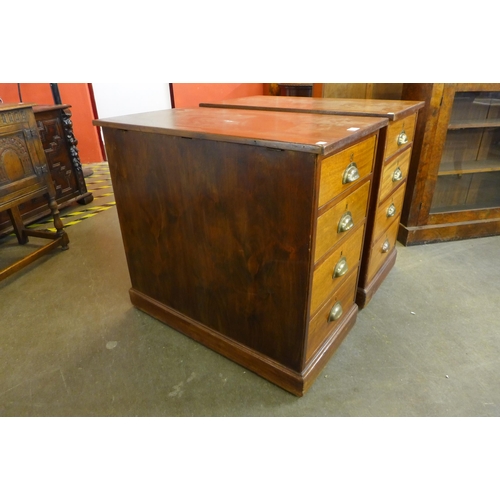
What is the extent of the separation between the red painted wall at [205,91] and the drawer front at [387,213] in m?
2.99

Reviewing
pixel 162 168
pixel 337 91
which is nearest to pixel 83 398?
A: pixel 162 168

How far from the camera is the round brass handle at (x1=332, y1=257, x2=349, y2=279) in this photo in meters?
1.28

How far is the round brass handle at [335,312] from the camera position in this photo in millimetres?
1367

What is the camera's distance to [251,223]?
1137 mm

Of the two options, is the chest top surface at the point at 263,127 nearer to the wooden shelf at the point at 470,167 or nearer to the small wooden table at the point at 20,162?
the small wooden table at the point at 20,162

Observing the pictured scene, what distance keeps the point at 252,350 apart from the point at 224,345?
0.13m

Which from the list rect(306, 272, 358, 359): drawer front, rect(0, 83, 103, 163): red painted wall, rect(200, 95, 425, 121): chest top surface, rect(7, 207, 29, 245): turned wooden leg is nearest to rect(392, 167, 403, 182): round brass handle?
rect(200, 95, 425, 121): chest top surface

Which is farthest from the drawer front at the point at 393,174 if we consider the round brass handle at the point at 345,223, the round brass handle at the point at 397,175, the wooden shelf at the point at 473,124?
the wooden shelf at the point at 473,124

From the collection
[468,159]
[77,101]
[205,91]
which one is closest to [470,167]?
[468,159]

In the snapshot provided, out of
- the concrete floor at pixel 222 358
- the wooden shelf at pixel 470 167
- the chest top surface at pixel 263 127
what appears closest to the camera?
the chest top surface at pixel 263 127

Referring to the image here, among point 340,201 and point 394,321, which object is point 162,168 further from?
point 394,321

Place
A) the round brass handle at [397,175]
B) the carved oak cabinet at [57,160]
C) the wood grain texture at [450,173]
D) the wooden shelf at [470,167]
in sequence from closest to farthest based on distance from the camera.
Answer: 1. the round brass handle at [397,175]
2. the wood grain texture at [450,173]
3. the wooden shelf at [470,167]
4. the carved oak cabinet at [57,160]

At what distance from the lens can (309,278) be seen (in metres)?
1.10

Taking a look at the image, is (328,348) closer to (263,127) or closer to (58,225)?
(263,127)
